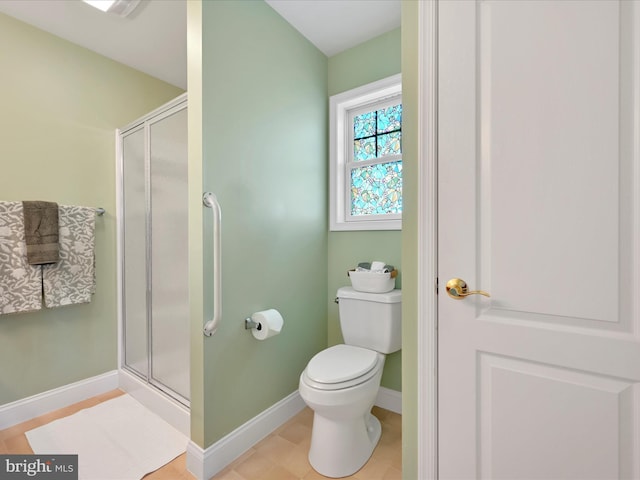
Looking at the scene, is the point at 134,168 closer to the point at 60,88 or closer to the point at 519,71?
the point at 60,88

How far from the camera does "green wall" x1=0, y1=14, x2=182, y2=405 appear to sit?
1.79m

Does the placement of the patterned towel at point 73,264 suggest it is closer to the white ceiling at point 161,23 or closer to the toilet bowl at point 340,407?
the white ceiling at point 161,23

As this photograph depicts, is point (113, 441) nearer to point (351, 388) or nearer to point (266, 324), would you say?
point (266, 324)

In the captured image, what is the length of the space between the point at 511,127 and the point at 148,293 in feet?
7.18

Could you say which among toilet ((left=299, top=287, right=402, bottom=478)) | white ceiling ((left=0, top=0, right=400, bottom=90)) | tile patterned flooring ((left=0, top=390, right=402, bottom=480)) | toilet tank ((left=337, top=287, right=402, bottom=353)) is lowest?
tile patterned flooring ((left=0, top=390, right=402, bottom=480))

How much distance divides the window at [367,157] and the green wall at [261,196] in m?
0.11

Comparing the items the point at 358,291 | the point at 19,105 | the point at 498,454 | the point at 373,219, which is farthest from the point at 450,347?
the point at 19,105

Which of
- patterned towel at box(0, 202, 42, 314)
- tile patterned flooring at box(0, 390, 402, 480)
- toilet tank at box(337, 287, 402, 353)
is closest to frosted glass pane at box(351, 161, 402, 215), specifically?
toilet tank at box(337, 287, 402, 353)

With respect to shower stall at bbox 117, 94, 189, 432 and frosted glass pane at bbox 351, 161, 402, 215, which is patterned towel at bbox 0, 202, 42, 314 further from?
frosted glass pane at bbox 351, 161, 402, 215

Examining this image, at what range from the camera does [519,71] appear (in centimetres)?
87

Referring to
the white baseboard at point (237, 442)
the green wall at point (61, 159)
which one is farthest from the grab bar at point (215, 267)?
the green wall at point (61, 159)

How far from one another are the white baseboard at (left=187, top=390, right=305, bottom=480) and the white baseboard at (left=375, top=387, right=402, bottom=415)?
571 mm

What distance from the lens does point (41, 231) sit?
1.80 metres

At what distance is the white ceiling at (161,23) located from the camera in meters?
1.72
